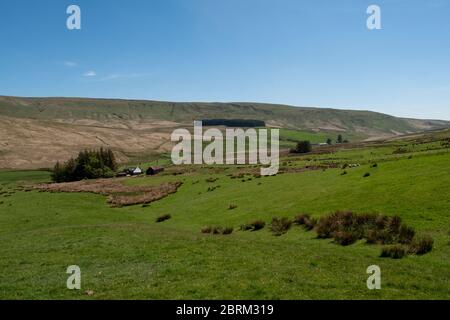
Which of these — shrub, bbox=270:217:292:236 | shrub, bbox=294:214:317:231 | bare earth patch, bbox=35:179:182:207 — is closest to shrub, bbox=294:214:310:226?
shrub, bbox=294:214:317:231

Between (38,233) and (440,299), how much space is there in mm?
30216

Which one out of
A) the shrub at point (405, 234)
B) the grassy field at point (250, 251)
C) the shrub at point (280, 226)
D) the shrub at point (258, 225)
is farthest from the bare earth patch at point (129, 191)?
the shrub at point (405, 234)

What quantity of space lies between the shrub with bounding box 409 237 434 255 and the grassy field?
1.50 feet

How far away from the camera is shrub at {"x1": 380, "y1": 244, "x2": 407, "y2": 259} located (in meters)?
19.3

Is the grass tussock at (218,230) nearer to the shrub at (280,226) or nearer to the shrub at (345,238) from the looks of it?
the shrub at (280,226)

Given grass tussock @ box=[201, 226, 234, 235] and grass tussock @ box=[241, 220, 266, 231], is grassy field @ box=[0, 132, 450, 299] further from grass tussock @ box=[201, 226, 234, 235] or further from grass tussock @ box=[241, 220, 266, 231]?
grass tussock @ box=[241, 220, 266, 231]

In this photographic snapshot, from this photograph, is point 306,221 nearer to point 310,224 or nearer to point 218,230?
point 310,224

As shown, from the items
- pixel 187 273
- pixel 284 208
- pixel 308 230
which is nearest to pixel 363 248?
pixel 308 230

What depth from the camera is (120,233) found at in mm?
29859

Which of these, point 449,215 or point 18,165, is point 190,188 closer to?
point 449,215

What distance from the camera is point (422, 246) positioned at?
771 inches

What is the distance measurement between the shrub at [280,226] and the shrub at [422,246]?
998 cm

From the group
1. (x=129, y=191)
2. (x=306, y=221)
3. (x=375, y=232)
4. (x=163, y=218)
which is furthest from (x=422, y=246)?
(x=129, y=191)

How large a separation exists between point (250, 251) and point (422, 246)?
8.83 meters
